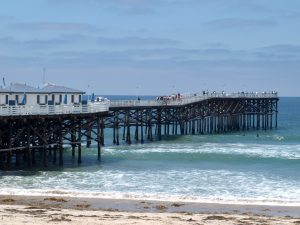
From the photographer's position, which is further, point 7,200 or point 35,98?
point 35,98

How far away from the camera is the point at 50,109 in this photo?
40094 mm

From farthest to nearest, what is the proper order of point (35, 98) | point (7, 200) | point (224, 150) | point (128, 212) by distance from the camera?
point (224, 150) → point (35, 98) → point (7, 200) → point (128, 212)

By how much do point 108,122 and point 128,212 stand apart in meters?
45.2

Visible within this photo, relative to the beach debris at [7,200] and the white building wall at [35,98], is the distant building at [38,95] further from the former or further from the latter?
the beach debris at [7,200]

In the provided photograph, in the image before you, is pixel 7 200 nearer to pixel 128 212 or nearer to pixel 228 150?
pixel 128 212

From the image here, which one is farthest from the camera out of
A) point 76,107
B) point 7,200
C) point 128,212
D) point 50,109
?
point 76,107

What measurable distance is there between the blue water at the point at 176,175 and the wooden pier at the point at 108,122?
154 centimetres

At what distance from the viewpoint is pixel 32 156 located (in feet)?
Result: 137

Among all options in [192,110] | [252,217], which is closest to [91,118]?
[252,217]

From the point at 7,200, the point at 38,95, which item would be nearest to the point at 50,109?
the point at 38,95

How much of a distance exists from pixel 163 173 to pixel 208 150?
51.4ft

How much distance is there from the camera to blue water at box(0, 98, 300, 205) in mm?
32013

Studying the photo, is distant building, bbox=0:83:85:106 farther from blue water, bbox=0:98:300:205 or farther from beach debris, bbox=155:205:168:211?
beach debris, bbox=155:205:168:211

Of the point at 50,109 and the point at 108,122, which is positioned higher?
the point at 50,109
